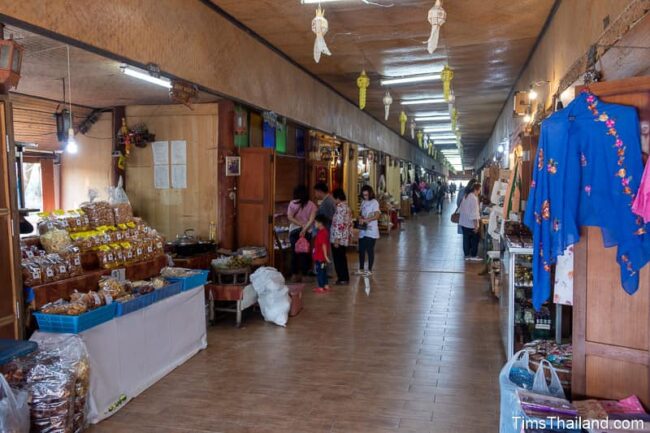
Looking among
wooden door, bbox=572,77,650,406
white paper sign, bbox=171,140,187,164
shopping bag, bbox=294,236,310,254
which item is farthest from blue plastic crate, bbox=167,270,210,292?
wooden door, bbox=572,77,650,406

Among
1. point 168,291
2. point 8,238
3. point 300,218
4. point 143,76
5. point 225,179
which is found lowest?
point 168,291

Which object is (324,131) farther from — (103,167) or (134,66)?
(134,66)

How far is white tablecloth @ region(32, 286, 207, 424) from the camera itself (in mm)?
3521

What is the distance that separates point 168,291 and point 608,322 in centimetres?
349

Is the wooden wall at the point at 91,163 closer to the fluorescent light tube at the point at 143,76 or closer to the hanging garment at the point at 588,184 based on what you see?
the fluorescent light tube at the point at 143,76

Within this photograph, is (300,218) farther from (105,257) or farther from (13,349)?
(13,349)

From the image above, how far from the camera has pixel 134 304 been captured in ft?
13.0

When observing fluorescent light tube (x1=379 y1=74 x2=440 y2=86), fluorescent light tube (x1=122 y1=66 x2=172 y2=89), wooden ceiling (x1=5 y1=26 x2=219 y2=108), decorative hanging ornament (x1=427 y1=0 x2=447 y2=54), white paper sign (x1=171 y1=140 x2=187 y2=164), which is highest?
fluorescent light tube (x1=379 y1=74 x2=440 y2=86)

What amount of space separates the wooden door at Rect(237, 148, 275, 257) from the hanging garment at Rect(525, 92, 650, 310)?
4535mm

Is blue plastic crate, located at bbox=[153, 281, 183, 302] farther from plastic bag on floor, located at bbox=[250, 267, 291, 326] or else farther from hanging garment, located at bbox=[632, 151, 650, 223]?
hanging garment, located at bbox=[632, 151, 650, 223]

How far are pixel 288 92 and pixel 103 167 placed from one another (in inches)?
127

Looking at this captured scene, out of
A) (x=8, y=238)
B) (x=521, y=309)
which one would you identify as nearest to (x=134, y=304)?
(x=8, y=238)

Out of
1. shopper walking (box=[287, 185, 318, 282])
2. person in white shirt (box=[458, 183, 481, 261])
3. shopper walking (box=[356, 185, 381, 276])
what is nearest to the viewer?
shopper walking (box=[287, 185, 318, 282])

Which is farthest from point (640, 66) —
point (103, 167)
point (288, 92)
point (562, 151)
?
point (103, 167)
